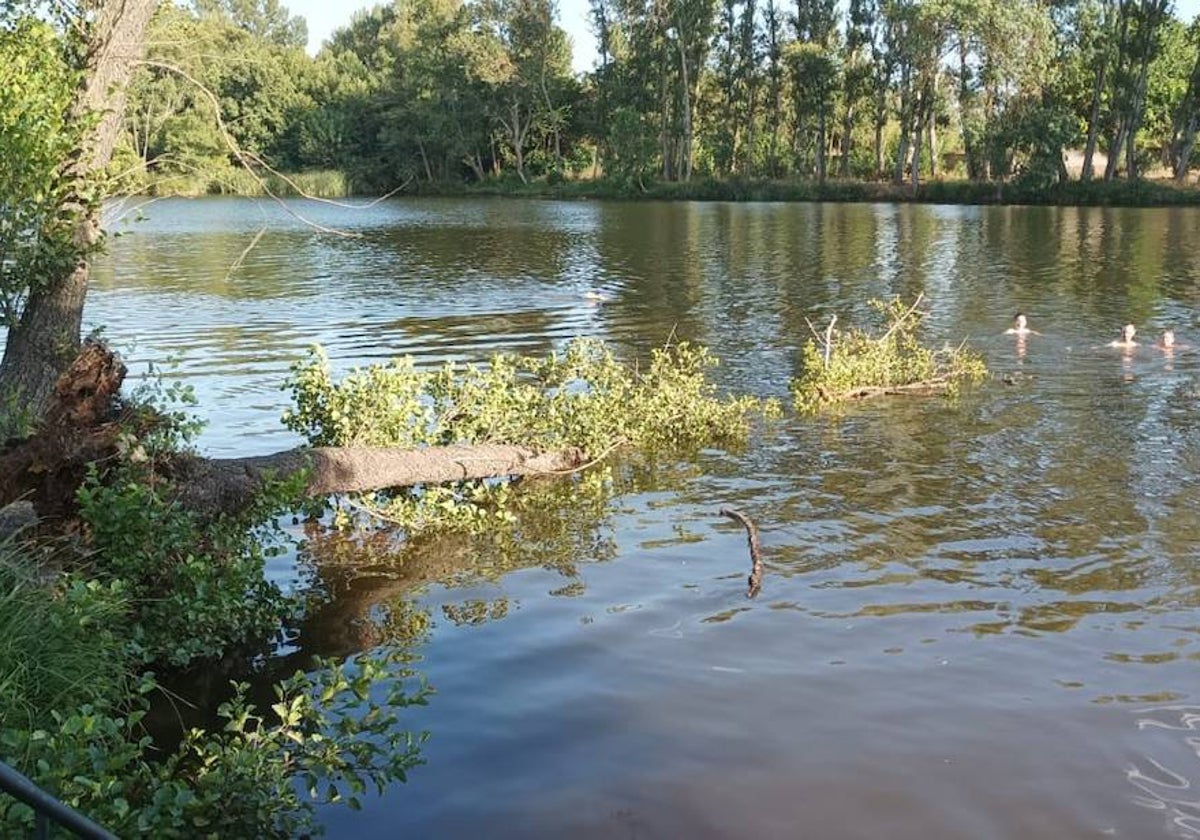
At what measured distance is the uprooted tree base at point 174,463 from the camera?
A: 307 inches

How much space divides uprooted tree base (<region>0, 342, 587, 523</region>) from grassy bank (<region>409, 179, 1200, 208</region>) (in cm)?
5924

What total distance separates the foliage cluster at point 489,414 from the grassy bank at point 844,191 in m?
55.0

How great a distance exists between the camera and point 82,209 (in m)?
9.91

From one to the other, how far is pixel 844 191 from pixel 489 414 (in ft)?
213

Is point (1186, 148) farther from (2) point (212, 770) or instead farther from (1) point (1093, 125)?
(2) point (212, 770)

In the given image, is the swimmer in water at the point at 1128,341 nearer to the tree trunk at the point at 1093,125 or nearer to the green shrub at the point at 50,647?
the green shrub at the point at 50,647

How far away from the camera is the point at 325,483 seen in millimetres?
9523

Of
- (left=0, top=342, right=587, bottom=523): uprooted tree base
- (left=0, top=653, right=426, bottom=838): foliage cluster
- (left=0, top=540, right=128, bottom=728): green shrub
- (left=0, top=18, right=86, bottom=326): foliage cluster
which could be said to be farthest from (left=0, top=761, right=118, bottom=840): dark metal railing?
(left=0, top=18, right=86, bottom=326): foliage cluster

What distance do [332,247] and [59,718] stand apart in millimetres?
40100

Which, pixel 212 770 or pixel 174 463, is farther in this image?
pixel 174 463

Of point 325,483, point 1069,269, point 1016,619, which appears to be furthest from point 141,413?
point 1069,269

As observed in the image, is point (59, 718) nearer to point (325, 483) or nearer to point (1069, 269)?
point (325, 483)

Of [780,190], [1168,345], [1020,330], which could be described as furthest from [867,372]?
[780,190]

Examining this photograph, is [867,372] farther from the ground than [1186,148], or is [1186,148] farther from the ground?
[1186,148]
